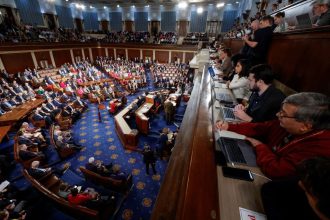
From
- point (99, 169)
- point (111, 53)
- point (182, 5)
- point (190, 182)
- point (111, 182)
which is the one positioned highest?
point (182, 5)

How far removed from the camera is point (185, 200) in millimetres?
863

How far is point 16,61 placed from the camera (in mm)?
11336

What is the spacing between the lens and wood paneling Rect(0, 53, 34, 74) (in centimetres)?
1087

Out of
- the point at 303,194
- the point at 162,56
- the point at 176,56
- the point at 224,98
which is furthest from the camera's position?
the point at 162,56

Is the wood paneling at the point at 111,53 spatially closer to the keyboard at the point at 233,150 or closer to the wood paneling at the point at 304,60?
the wood paneling at the point at 304,60

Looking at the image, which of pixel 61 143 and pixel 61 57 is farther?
pixel 61 57

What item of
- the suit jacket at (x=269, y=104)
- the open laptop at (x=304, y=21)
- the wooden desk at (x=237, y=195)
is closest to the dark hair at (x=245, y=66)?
the open laptop at (x=304, y=21)

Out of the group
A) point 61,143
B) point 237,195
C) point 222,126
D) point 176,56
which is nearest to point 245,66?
point 222,126

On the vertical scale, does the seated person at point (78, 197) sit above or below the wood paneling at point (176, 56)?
below

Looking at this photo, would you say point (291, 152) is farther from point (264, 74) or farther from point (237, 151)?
point (264, 74)

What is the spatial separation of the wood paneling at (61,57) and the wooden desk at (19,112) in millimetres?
7602

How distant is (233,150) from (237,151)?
36mm

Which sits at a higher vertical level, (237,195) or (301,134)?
(301,134)

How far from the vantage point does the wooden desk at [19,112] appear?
19.8 feet
